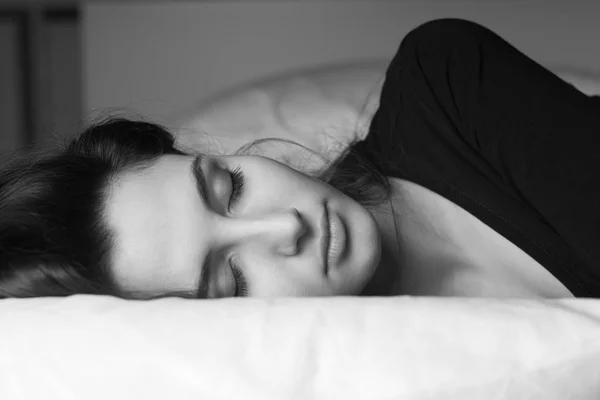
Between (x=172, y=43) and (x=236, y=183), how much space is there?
3.62 ft

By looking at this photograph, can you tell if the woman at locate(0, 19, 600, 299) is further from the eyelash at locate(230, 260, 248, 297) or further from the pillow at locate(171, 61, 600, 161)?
the pillow at locate(171, 61, 600, 161)

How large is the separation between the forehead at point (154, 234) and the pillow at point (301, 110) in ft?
1.28

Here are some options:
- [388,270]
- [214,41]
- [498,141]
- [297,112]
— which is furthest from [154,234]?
[214,41]

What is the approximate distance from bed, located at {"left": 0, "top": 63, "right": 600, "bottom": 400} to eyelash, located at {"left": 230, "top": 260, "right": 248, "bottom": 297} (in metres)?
0.14

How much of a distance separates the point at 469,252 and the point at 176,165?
0.43 m

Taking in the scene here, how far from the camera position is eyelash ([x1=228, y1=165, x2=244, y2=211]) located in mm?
824

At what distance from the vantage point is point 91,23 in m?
1.84

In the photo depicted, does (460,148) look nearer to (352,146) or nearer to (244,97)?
(352,146)

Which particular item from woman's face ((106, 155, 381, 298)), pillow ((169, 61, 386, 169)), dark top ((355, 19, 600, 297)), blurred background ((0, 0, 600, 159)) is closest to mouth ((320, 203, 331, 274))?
woman's face ((106, 155, 381, 298))

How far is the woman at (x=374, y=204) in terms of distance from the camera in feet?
2.53

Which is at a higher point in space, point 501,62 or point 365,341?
point 501,62

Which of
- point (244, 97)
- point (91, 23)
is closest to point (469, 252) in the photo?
point (244, 97)

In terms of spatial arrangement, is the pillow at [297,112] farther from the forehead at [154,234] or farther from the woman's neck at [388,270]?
the forehead at [154,234]

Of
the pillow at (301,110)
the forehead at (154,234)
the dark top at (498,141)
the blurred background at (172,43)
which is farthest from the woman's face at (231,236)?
the blurred background at (172,43)
